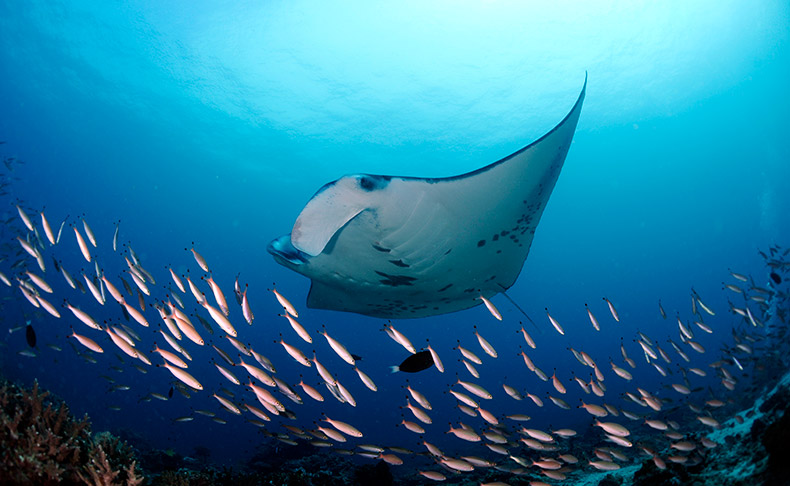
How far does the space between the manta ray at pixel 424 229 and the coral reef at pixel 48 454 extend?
2.28m

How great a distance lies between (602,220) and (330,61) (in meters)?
34.0

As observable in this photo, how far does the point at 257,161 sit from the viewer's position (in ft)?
89.9

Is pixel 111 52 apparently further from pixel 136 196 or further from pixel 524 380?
pixel 524 380

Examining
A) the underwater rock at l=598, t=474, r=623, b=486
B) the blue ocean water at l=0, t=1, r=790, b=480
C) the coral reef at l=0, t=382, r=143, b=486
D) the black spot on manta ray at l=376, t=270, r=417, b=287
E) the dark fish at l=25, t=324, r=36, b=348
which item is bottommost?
the coral reef at l=0, t=382, r=143, b=486

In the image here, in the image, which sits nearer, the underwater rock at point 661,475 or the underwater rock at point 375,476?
the underwater rock at point 661,475

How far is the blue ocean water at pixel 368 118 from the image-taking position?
1523cm

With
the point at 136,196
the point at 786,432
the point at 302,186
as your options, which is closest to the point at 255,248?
the point at 136,196

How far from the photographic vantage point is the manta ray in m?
3.05

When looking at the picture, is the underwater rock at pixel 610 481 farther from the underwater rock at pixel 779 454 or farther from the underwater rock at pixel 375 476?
the underwater rock at pixel 375 476

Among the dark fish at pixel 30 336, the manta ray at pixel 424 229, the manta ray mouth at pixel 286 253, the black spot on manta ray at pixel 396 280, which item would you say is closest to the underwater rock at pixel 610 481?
the manta ray at pixel 424 229

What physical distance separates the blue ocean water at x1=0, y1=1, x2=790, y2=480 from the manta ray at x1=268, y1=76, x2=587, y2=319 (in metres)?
4.21

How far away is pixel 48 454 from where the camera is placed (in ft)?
9.57

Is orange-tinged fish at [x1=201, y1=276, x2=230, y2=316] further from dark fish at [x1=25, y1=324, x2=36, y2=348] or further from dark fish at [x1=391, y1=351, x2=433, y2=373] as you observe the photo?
dark fish at [x1=25, y1=324, x2=36, y2=348]

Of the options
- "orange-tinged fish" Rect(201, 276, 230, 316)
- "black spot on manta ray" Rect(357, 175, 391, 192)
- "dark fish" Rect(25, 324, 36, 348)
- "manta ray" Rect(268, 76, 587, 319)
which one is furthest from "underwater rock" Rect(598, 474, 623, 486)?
"dark fish" Rect(25, 324, 36, 348)
